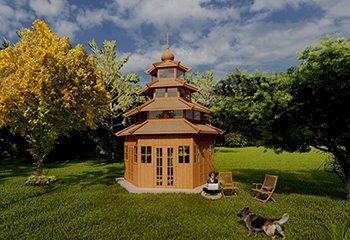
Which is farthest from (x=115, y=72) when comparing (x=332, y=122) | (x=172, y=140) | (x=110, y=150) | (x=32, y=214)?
(x=332, y=122)

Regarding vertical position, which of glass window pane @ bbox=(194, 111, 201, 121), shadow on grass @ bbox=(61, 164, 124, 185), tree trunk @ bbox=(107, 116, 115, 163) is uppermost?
glass window pane @ bbox=(194, 111, 201, 121)

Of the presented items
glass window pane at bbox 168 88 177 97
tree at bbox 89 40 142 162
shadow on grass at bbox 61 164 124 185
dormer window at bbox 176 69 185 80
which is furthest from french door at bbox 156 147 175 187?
tree at bbox 89 40 142 162

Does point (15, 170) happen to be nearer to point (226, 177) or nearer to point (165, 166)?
point (165, 166)

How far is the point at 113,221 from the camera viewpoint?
32.1ft

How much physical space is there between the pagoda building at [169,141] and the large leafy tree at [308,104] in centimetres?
381

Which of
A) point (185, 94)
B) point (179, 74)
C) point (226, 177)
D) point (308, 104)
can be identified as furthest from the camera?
point (179, 74)

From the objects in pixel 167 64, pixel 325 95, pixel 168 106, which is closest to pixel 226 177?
pixel 168 106

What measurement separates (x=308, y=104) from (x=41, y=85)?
16214mm

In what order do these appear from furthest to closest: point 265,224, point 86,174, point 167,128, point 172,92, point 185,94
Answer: point 86,174 < point 185,94 < point 172,92 < point 167,128 < point 265,224

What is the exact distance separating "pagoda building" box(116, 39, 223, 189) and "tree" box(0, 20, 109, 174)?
591 centimetres

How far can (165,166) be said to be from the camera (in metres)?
15.2

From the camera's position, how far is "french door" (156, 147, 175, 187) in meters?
15.2

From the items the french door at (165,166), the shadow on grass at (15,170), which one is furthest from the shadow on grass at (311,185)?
the shadow on grass at (15,170)

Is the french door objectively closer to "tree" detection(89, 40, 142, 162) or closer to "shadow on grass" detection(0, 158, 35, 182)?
"shadow on grass" detection(0, 158, 35, 182)
